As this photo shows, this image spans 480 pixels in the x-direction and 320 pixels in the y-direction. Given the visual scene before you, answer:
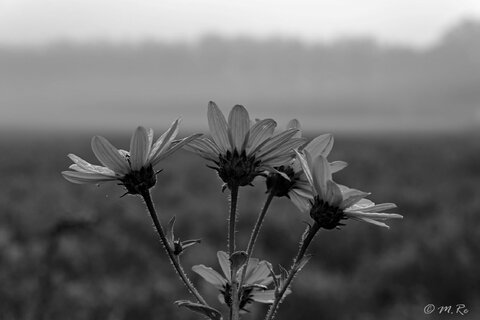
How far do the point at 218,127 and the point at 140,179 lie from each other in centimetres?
25

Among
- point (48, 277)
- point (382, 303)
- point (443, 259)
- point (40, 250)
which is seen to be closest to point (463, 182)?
point (443, 259)

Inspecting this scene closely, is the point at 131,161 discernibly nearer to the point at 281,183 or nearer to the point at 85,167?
the point at 85,167

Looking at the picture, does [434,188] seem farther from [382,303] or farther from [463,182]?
[382,303]

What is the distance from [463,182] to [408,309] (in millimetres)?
9278

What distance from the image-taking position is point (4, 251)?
765 cm

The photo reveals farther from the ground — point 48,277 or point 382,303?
point 48,277

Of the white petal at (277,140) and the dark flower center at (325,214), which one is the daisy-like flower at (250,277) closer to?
the dark flower center at (325,214)

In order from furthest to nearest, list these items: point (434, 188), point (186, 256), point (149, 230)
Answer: point (434, 188), point (149, 230), point (186, 256)

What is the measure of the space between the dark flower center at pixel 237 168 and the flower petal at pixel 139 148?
0.61 ft

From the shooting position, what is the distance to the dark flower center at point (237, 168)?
147cm

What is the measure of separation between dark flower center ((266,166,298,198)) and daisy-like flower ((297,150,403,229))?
0.25 feet

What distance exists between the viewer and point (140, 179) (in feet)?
4.90

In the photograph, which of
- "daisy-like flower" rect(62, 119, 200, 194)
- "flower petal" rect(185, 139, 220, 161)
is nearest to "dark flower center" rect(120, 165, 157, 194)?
"daisy-like flower" rect(62, 119, 200, 194)

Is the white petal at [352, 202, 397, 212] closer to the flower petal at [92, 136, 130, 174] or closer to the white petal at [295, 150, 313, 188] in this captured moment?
the white petal at [295, 150, 313, 188]
